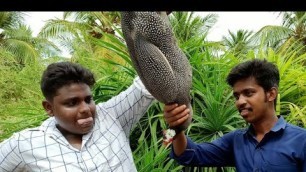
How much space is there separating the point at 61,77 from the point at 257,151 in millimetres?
715

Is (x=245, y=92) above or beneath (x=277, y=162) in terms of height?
above

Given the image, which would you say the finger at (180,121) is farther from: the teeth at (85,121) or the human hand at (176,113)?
the teeth at (85,121)

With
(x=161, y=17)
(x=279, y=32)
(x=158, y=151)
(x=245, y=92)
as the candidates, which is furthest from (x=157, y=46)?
(x=279, y=32)

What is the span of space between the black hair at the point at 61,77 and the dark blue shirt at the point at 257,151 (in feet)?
1.53

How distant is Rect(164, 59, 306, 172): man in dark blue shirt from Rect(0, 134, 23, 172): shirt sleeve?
55cm

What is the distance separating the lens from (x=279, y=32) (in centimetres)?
1499

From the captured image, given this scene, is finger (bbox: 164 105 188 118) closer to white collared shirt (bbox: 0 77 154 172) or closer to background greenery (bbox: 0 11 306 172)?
white collared shirt (bbox: 0 77 154 172)

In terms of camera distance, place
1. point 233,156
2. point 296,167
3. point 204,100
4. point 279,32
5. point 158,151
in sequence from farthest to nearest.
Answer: point 279,32
point 204,100
point 158,151
point 233,156
point 296,167

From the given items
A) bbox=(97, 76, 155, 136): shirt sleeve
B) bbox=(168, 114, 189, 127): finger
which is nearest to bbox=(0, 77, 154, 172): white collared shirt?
bbox=(97, 76, 155, 136): shirt sleeve

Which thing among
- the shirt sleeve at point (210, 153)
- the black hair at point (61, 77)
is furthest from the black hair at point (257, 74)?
the black hair at point (61, 77)

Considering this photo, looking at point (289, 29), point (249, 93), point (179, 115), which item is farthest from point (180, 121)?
point (289, 29)

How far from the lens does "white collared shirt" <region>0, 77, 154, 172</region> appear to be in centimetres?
159

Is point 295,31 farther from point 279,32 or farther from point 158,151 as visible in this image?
point 158,151

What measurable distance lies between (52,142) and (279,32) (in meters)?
14.1
